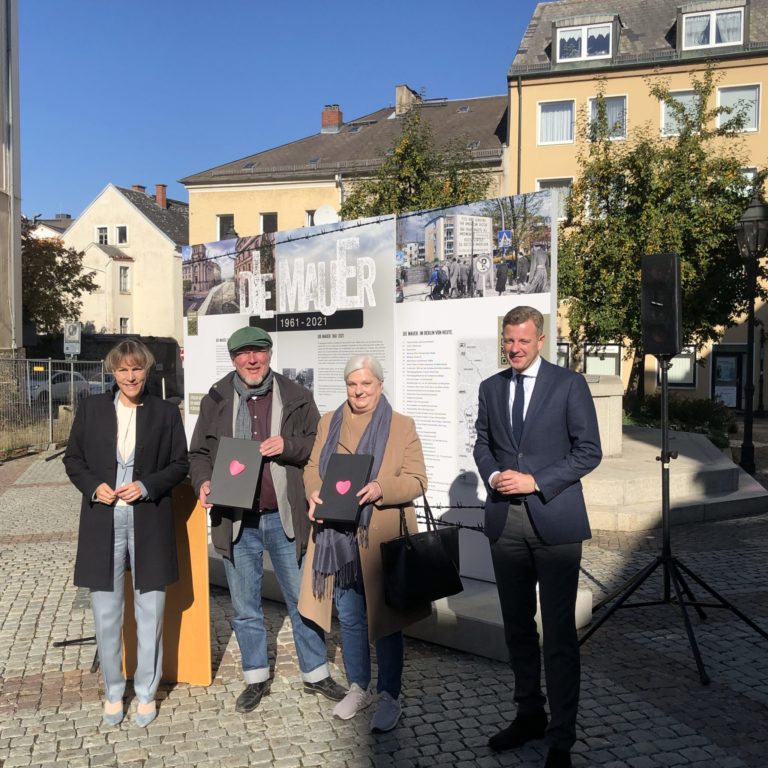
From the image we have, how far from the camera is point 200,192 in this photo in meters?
39.9

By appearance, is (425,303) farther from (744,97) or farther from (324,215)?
(744,97)

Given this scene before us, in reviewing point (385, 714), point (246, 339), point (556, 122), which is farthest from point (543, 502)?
point (556, 122)

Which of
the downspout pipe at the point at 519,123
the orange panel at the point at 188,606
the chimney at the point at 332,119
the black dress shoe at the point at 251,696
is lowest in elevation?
the black dress shoe at the point at 251,696

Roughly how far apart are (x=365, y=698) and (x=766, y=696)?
2.23m

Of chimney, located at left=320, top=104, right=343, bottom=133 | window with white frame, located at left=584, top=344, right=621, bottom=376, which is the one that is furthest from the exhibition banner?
chimney, located at left=320, top=104, right=343, bottom=133

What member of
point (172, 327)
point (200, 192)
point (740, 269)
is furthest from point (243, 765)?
point (172, 327)

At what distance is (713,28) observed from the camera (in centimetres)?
3231

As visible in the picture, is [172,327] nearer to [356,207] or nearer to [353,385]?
[356,207]

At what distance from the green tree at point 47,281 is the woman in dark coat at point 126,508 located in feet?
105

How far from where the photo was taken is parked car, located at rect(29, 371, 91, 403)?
20.1m

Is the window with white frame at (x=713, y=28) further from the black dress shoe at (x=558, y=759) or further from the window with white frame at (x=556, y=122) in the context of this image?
the black dress shoe at (x=558, y=759)

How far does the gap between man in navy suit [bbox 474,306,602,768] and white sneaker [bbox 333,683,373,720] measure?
29.9 inches

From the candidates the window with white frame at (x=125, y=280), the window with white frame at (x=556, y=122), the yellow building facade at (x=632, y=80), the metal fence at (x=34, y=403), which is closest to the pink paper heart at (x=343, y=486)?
the metal fence at (x=34, y=403)

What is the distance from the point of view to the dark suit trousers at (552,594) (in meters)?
3.71
